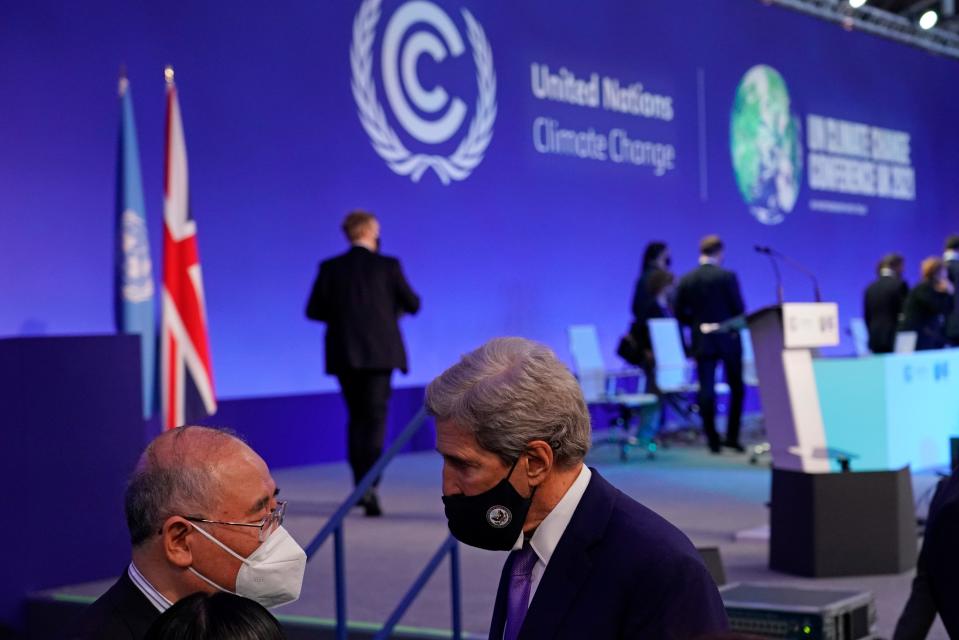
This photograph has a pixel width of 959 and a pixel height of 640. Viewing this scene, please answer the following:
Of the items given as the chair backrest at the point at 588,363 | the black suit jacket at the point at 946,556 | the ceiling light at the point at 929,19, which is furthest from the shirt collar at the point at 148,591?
the ceiling light at the point at 929,19

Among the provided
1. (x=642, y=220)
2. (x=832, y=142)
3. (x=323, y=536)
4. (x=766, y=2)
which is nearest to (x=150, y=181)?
(x=323, y=536)

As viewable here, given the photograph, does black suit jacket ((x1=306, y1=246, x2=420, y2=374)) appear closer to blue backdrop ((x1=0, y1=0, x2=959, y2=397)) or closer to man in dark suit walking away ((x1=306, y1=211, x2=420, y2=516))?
man in dark suit walking away ((x1=306, y1=211, x2=420, y2=516))

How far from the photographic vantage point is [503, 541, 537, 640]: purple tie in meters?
1.92

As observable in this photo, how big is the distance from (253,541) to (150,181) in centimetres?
651

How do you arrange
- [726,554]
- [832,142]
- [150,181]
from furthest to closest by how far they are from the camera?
1. [832,142]
2. [150,181]
3. [726,554]

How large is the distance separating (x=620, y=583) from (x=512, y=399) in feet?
0.88

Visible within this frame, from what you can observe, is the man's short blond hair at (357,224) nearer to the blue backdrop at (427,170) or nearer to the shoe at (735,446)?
the blue backdrop at (427,170)

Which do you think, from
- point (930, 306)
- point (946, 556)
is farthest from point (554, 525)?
point (930, 306)

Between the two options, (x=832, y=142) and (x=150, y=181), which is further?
(x=832, y=142)

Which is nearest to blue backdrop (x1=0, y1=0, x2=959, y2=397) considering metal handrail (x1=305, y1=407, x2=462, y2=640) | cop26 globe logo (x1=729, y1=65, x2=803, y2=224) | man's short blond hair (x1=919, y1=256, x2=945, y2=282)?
cop26 globe logo (x1=729, y1=65, x2=803, y2=224)

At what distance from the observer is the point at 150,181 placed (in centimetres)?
830

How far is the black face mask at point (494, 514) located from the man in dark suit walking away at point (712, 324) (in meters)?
8.27

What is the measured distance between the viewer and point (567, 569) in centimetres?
184

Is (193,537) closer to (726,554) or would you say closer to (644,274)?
(726,554)
